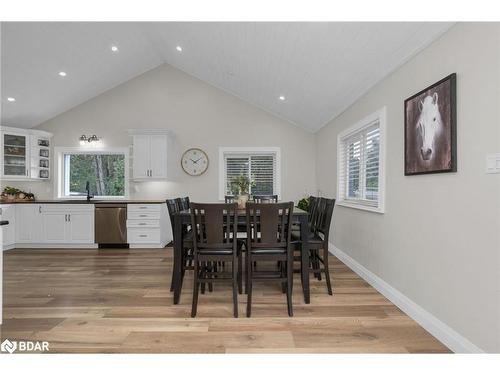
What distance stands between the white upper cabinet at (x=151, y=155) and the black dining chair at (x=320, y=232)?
9.95 feet

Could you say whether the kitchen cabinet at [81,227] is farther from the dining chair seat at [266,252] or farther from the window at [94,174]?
the dining chair seat at [266,252]

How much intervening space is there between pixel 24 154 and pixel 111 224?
2.17 m

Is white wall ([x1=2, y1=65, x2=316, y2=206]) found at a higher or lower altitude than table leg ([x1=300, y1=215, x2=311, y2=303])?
higher

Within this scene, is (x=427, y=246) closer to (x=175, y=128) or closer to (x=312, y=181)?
(x=312, y=181)

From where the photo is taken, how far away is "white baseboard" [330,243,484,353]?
1.76 meters

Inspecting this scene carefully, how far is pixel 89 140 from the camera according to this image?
17.9 feet

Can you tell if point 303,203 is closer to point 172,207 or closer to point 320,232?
point 320,232

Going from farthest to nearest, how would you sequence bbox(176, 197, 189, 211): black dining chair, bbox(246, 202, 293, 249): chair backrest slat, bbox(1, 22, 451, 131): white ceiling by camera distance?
bbox(176, 197, 189, 211): black dining chair
bbox(1, 22, 451, 131): white ceiling
bbox(246, 202, 293, 249): chair backrest slat

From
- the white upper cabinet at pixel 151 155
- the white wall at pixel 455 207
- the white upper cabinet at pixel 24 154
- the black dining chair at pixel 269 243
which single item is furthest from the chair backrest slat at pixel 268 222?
the white upper cabinet at pixel 24 154

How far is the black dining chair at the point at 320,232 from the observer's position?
282 centimetres

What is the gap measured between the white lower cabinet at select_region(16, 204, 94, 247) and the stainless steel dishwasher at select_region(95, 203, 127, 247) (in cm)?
13

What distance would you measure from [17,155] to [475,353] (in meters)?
6.85

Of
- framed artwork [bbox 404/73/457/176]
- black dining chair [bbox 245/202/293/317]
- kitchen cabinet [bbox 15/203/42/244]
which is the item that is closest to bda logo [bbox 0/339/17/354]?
black dining chair [bbox 245/202/293/317]

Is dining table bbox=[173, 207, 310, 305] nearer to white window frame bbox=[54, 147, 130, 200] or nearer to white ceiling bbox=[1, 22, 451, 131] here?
white ceiling bbox=[1, 22, 451, 131]
